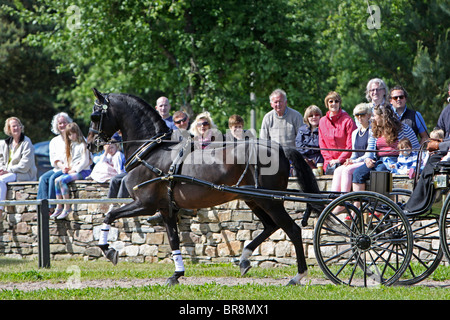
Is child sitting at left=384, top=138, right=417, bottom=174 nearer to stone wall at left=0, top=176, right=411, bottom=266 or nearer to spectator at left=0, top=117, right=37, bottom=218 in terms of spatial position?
stone wall at left=0, top=176, right=411, bottom=266

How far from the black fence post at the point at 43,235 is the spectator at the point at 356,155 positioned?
4.46 m

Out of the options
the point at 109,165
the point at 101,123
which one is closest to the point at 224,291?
the point at 101,123

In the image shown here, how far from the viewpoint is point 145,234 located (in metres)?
11.5

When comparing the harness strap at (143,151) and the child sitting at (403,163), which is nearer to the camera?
the harness strap at (143,151)

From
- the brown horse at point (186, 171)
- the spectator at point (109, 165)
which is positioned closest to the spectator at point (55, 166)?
the spectator at point (109, 165)

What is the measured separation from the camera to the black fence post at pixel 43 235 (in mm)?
10938

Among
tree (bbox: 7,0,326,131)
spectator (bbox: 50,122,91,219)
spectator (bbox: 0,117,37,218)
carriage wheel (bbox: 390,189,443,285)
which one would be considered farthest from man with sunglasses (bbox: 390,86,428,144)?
tree (bbox: 7,0,326,131)

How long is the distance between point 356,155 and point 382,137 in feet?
2.51

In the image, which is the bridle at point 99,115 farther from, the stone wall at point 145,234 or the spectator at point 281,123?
the spectator at point 281,123

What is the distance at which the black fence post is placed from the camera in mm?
10938

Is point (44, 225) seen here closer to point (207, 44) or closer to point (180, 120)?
point (180, 120)

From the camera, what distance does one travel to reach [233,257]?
1078cm

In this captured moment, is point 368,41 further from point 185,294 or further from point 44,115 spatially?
point 44,115
